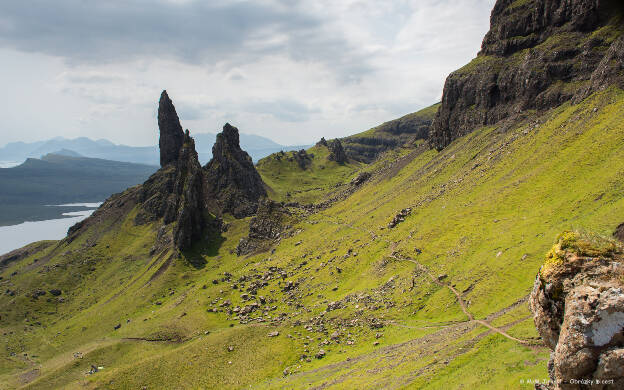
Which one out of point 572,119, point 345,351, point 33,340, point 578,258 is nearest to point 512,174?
point 572,119

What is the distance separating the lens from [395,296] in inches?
2945

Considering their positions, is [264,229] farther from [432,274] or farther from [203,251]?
[432,274]

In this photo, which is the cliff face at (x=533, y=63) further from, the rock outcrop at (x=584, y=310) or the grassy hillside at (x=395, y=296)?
the rock outcrop at (x=584, y=310)

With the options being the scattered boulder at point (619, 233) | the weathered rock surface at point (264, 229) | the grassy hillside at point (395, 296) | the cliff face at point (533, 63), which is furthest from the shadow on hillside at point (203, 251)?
the scattered boulder at point (619, 233)

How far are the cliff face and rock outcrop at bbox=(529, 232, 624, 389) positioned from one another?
363ft

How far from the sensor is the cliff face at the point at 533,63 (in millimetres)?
120625

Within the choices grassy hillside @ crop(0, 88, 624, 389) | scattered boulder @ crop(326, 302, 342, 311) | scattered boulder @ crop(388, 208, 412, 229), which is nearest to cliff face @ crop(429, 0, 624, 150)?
grassy hillside @ crop(0, 88, 624, 389)

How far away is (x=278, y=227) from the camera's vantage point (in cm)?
17075

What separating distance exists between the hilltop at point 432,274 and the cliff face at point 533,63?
2.23ft

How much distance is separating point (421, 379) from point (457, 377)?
4.16 metres

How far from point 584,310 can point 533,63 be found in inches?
6075

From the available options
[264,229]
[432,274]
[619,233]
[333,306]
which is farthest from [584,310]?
[264,229]

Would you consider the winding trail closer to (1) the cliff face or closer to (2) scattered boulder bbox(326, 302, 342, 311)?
(2) scattered boulder bbox(326, 302, 342, 311)

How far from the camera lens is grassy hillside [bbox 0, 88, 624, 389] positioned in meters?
49.6
